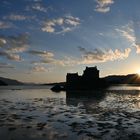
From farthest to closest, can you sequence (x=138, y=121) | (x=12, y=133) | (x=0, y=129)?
(x=138, y=121) → (x=0, y=129) → (x=12, y=133)

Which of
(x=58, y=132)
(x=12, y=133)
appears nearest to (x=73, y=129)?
(x=58, y=132)

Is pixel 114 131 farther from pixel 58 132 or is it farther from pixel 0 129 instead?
pixel 0 129

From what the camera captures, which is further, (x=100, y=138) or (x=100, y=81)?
(x=100, y=81)

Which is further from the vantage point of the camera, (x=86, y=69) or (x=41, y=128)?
(x=86, y=69)

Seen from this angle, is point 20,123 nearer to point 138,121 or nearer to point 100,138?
point 100,138

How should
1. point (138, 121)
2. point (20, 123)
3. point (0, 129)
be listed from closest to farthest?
point (0, 129)
point (20, 123)
point (138, 121)

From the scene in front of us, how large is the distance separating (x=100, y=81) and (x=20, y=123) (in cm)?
14235

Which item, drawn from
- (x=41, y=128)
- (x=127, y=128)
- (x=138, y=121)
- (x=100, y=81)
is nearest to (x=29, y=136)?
(x=41, y=128)

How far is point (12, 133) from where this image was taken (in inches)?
766

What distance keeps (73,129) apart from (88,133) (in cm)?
190

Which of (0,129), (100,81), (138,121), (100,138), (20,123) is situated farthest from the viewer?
(100,81)

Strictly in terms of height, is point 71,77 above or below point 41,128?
above

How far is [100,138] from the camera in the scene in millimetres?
18047

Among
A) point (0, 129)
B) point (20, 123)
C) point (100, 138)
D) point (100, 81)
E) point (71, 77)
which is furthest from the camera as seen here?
point (100, 81)
